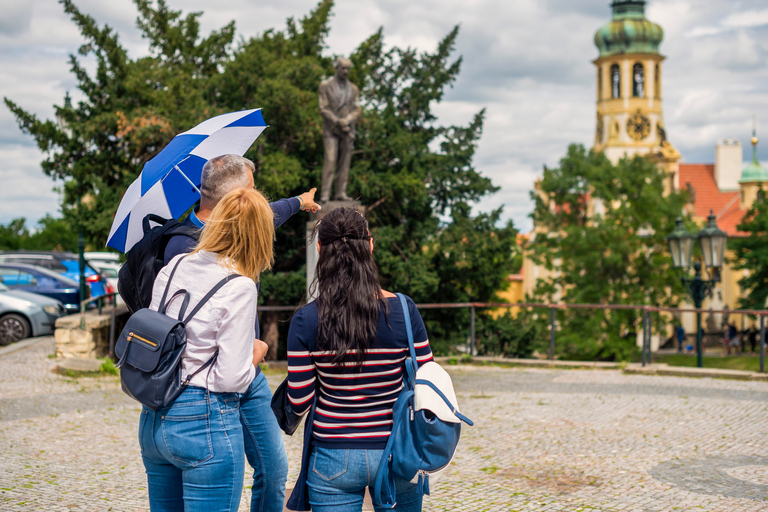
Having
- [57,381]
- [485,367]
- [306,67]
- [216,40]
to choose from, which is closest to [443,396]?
[57,381]

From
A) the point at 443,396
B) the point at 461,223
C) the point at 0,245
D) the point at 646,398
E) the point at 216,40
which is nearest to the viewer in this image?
the point at 443,396

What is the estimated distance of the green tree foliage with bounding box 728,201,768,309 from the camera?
130 feet

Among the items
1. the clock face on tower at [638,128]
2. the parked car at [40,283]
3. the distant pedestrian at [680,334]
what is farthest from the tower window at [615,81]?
the parked car at [40,283]

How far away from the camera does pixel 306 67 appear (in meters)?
19.0

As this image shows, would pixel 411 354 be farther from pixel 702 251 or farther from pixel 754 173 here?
pixel 754 173

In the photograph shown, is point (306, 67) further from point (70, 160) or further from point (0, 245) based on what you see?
point (0, 245)

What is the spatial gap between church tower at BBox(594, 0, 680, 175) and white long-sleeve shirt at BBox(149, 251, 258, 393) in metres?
78.2

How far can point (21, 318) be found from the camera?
14.6 metres

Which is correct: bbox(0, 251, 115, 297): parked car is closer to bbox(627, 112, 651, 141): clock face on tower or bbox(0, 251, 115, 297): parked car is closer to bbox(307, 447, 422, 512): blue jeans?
bbox(307, 447, 422, 512): blue jeans

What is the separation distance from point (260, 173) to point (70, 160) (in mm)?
5161

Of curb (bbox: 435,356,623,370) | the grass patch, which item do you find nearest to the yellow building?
the grass patch

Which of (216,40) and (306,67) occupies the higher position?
(216,40)

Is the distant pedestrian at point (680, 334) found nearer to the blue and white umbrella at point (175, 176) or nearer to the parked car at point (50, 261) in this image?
the parked car at point (50, 261)

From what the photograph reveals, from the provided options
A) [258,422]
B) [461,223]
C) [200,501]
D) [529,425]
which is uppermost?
[461,223]
